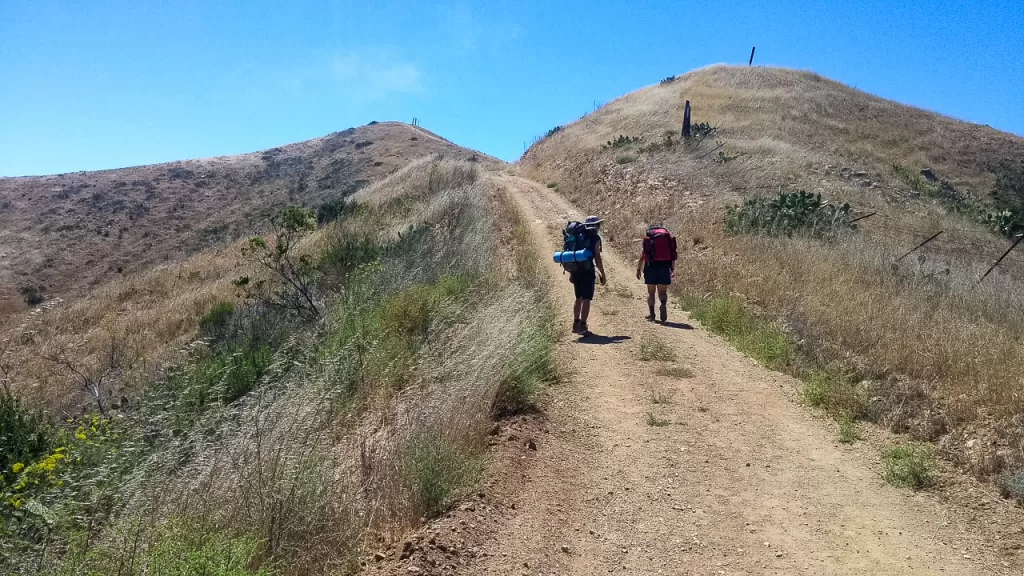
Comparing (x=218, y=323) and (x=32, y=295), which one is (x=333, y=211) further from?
(x=32, y=295)

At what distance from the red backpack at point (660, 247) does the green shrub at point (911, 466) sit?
17.0 feet

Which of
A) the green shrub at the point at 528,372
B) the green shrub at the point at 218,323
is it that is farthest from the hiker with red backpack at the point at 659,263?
the green shrub at the point at 218,323

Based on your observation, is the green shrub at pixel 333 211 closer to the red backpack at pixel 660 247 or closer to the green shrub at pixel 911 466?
the red backpack at pixel 660 247

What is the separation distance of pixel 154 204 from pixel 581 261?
43.6 m

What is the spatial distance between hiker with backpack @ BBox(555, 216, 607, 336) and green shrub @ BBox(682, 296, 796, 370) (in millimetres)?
1904

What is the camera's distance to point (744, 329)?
852cm

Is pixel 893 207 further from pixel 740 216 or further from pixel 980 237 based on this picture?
pixel 740 216

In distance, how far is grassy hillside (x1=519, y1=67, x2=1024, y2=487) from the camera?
221 inches

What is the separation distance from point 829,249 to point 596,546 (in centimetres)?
950

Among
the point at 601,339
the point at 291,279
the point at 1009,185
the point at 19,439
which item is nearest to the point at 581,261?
the point at 601,339

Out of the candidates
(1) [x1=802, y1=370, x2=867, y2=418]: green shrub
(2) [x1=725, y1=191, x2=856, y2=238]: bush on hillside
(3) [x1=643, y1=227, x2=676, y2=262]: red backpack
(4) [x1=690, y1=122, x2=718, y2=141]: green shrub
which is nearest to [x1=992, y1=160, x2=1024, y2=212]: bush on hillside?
(4) [x1=690, y1=122, x2=718, y2=141]: green shrub

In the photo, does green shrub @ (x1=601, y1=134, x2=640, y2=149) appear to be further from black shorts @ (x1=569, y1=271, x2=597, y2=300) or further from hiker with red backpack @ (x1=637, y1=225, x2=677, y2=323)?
black shorts @ (x1=569, y1=271, x2=597, y2=300)

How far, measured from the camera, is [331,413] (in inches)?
192

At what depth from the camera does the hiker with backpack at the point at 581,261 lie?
340 inches
